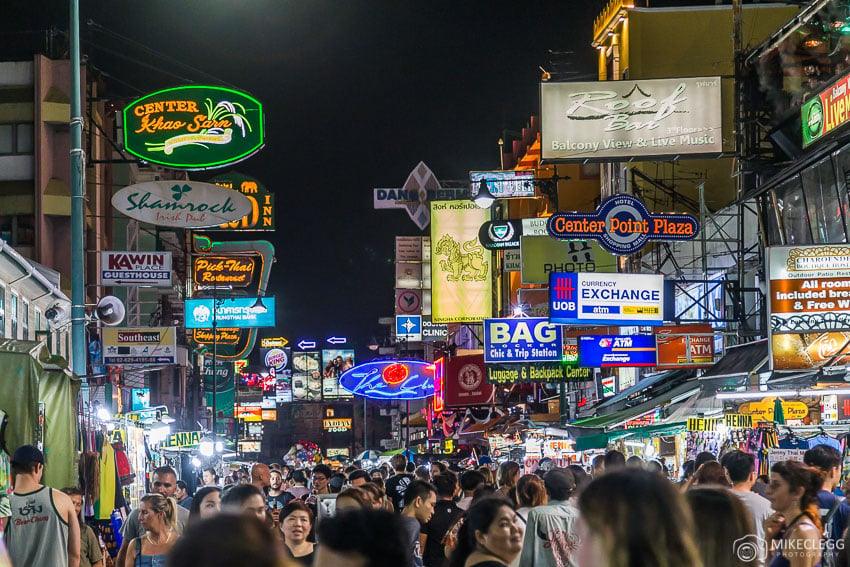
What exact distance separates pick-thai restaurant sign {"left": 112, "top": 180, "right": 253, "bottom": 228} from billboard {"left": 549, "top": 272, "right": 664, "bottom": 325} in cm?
629

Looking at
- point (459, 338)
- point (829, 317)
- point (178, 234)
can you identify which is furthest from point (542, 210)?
point (829, 317)

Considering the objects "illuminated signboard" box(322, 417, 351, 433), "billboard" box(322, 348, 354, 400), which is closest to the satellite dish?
"billboard" box(322, 348, 354, 400)

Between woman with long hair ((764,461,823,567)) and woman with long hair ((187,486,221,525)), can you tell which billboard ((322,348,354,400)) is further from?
woman with long hair ((764,461,823,567))

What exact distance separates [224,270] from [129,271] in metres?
28.0

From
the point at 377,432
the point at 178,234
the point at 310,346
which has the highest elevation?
the point at 178,234

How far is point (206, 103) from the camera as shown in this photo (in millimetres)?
22766

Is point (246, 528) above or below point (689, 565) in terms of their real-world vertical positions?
above

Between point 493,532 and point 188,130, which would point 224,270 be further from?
point 493,532

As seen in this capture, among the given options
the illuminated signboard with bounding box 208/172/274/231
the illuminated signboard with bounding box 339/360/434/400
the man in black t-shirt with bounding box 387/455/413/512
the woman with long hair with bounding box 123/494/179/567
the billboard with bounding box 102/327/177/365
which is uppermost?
the illuminated signboard with bounding box 208/172/274/231

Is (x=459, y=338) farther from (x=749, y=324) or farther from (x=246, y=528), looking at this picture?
(x=246, y=528)

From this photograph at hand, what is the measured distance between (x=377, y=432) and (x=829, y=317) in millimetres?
152592

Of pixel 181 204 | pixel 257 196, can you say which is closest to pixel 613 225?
pixel 181 204

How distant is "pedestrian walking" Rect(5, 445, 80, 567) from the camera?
9.35 metres

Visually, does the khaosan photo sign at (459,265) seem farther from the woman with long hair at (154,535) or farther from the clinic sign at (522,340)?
the woman with long hair at (154,535)
